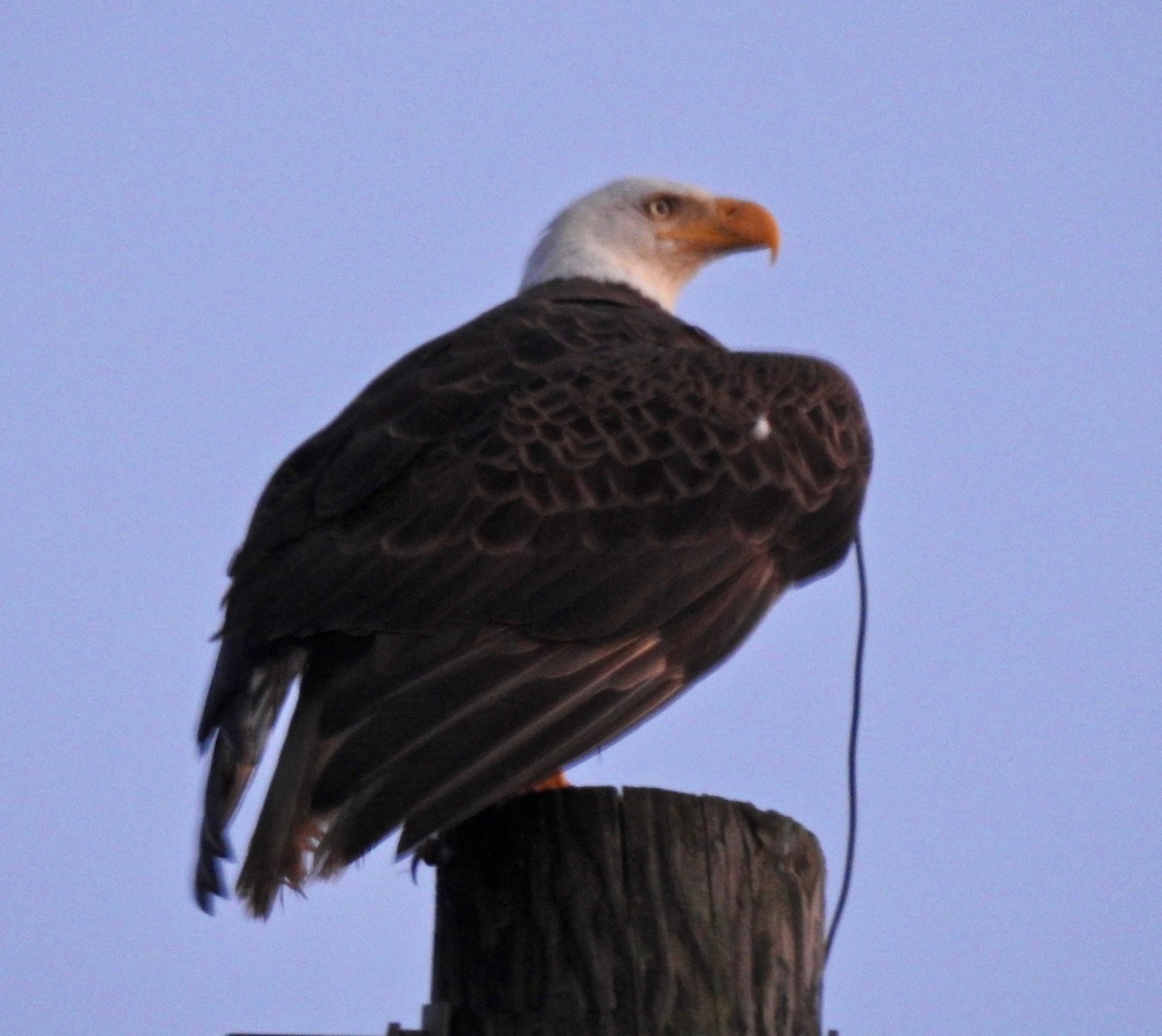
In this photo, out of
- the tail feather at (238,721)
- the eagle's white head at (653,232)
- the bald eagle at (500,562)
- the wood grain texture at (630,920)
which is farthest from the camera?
the eagle's white head at (653,232)

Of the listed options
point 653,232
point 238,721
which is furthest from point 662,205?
point 238,721

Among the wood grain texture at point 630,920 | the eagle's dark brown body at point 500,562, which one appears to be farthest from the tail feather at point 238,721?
the wood grain texture at point 630,920

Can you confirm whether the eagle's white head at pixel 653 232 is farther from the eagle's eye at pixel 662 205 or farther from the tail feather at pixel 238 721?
the tail feather at pixel 238 721

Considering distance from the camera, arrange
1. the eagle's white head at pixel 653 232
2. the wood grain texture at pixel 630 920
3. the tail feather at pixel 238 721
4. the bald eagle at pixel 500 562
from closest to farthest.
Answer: the wood grain texture at pixel 630 920
the bald eagle at pixel 500 562
the tail feather at pixel 238 721
the eagle's white head at pixel 653 232

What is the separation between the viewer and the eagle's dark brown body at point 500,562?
4242mm

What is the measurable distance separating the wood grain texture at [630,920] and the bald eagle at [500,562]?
0.62 ft

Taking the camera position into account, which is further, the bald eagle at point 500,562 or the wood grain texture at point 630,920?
the bald eagle at point 500,562

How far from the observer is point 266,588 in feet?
16.3

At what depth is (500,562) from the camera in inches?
194

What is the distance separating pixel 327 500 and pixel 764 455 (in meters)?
1.25

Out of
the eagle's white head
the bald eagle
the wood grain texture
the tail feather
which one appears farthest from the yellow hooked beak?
the wood grain texture

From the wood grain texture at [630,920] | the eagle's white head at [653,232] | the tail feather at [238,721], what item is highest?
the eagle's white head at [653,232]

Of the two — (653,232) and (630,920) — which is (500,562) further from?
(653,232)

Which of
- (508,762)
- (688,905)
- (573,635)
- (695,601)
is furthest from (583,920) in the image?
(695,601)
